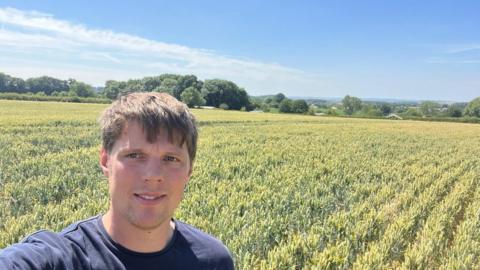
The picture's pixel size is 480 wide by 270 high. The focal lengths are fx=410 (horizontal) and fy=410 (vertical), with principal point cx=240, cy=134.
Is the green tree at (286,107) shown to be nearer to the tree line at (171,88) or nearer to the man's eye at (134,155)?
the tree line at (171,88)

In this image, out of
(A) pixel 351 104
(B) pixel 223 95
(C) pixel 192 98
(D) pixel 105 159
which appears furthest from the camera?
(A) pixel 351 104

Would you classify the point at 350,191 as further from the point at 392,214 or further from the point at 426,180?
the point at 426,180

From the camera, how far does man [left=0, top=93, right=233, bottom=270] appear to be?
1718 millimetres

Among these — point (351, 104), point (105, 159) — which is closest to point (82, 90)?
point (351, 104)

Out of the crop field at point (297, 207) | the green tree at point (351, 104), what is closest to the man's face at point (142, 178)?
the crop field at point (297, 207)

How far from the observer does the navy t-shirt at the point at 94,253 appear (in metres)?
1.54

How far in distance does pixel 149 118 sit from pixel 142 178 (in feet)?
0.89

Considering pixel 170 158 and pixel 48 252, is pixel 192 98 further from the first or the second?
pixel 48 252

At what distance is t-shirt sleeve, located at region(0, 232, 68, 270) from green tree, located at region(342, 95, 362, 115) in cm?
15430

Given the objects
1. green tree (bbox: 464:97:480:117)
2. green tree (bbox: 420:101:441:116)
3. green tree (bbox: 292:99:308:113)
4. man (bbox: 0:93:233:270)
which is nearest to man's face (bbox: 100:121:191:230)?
man (bbox: 0:93:233:270)

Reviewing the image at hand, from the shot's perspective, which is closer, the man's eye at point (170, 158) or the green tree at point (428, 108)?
the man's eye at point (170, 158)

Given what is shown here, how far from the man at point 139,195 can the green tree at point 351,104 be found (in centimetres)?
15388

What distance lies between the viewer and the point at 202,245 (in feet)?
6.70

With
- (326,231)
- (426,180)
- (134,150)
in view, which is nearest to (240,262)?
(326,231)
